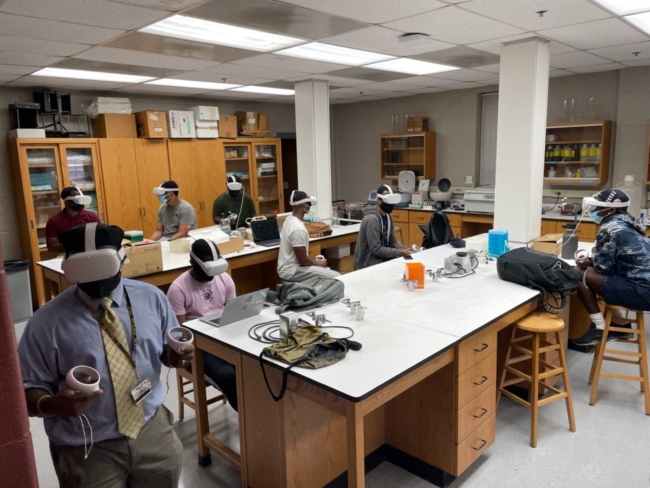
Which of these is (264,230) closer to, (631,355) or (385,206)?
(385,206)

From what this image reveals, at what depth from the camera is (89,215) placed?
487 cm

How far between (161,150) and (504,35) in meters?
4.43

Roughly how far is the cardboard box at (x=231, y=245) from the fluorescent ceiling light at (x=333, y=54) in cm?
174

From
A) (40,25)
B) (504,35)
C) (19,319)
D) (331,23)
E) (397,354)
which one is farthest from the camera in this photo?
(19,319)

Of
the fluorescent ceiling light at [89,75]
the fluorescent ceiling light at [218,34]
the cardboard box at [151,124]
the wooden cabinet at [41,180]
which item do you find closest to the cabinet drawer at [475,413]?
the fluorescent ceiling light at [218,34]

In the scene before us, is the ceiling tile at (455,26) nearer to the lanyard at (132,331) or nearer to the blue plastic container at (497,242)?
the blue plastic container at (497,242)

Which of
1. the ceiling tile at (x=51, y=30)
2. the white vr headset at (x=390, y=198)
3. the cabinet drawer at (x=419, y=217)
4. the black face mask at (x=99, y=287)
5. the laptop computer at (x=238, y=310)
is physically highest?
the ceiling tile at (x=51, y=30)

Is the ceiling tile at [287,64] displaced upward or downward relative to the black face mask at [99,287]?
upward

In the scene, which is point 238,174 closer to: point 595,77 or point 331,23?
point 331,23

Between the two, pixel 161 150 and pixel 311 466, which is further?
pixel 161 150

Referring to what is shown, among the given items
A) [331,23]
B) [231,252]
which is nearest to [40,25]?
[331,23]

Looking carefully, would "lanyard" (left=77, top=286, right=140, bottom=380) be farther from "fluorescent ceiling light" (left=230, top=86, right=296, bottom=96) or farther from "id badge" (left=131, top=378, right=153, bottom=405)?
"fluorescent ceiling light" (left=230, top=86, right=296, bottom=96)

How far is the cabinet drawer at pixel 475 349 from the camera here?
7.79 ft

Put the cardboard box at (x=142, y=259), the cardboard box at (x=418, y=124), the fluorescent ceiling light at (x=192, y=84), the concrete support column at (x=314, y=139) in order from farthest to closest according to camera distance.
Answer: the cardboard box at (x=418, y=124), the concrete support column at (x=314, y=139), the fluorescent ceiling light at (x=192, y=84), the cardboard box at (x=142, y=259)
